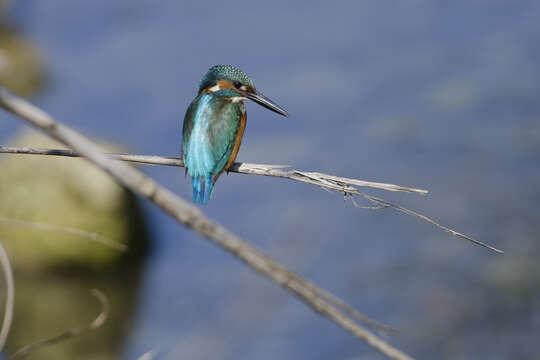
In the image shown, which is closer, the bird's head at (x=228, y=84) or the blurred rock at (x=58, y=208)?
the bird's head at (x=228, y=84)

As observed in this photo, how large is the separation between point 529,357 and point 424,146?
3.20 metres

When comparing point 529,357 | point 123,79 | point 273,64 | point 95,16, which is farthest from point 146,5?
point 529,357

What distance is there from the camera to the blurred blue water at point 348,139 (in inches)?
218

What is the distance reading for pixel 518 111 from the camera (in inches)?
303

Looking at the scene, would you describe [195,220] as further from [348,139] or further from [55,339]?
[348,139]

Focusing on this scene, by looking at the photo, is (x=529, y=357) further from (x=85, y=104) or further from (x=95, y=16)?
(x=95, y=16)

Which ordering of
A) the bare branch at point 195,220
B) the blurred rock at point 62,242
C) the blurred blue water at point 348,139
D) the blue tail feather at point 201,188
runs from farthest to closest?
the blurred rock at point 62,242
the blurred blue water at point 348,139
the blue tail feather at point 201,188
the bare branch at point 195,220

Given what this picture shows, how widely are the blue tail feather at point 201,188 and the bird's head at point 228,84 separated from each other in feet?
1.23

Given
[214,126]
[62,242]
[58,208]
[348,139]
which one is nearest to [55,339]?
[214,126]

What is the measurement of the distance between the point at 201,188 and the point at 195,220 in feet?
4.92

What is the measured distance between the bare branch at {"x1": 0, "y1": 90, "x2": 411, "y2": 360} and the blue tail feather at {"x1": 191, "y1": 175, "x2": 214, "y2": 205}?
1.42 m

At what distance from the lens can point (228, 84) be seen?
2.40 m

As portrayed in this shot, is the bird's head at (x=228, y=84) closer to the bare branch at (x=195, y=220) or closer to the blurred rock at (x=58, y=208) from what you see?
the bare branch at (x=195, y=220)

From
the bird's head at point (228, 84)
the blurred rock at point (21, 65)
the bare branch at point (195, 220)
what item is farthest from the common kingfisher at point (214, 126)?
the blurred rock at point (21, 65)
